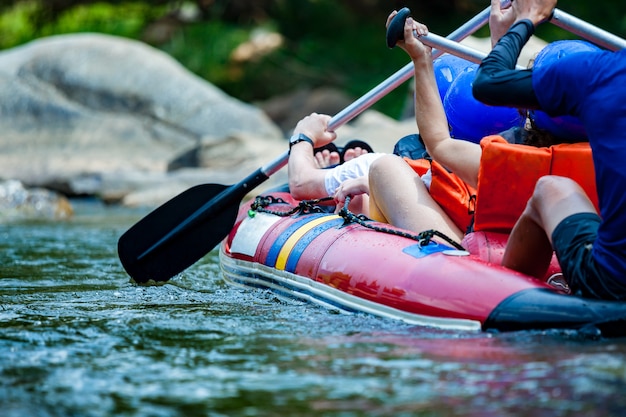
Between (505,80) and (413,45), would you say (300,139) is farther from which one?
(505,80)

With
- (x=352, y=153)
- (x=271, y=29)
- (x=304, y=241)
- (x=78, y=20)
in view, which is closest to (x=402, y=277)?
(x=304, y=241)

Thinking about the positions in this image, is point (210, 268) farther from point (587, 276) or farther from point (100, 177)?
point (100, 177)

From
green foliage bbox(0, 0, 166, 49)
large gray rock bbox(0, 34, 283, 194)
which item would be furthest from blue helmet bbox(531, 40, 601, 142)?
green foliage bbox(0, 0, 166, 49)

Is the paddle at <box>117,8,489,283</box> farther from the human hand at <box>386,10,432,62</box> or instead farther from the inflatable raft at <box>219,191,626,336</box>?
the human hand at <box>386,10,432,62</box>

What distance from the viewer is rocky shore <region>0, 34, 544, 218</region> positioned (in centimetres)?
910

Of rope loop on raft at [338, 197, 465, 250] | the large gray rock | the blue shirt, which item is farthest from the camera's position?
the large gray rock

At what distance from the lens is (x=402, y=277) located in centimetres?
290

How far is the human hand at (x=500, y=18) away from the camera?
3.25 meters

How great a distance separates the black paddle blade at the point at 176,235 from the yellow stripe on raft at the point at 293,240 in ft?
2.10

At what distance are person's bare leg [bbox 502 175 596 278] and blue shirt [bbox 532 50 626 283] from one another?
13 cm

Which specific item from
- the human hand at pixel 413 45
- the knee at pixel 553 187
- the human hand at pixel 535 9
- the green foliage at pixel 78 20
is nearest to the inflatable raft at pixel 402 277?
the knee at pixel 553 187

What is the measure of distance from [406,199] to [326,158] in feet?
3.50

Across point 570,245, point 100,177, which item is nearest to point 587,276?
point 570,245

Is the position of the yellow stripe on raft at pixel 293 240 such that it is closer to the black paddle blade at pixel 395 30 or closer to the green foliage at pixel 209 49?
the black paddle blade at pixel 395 30
